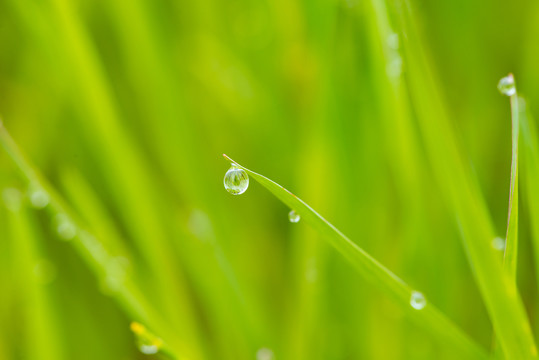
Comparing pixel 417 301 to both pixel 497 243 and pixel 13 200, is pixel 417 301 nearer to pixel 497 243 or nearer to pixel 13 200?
pixel 497 243

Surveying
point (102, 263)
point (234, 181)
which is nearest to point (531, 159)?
point (234, 181)

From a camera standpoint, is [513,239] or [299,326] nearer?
[513,239]

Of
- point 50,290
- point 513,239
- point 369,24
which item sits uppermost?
point 369,24

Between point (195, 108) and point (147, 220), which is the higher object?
point (195, 108)

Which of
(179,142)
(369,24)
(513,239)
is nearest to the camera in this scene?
(513,239)

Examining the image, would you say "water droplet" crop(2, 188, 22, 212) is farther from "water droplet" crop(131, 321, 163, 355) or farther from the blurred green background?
"water droplet" crop(131, 321, 163, 355)

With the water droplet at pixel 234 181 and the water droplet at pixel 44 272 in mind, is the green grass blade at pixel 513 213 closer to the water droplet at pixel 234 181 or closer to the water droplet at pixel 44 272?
the water droplet at pixel 234 181

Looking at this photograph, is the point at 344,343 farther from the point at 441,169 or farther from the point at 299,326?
the point at 441,169

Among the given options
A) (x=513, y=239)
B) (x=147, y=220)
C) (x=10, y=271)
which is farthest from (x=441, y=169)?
(x=10, y=271)
